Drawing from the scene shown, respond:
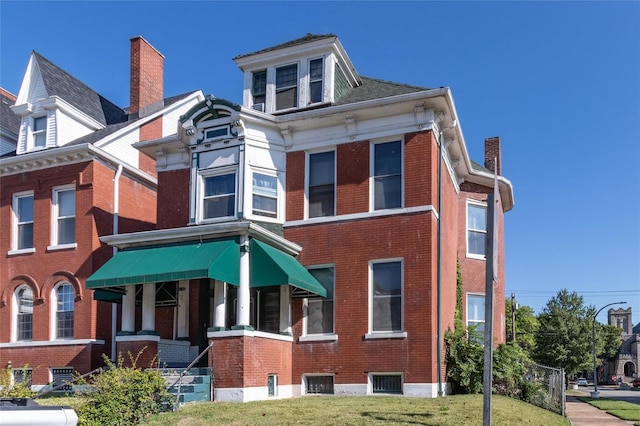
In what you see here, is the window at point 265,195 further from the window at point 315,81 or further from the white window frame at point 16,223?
the white window frame at point 16,223

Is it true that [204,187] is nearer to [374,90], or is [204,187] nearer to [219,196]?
[219,196]

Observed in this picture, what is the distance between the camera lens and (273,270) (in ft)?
51.5

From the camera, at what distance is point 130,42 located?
27094mm

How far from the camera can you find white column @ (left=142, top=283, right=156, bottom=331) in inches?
671

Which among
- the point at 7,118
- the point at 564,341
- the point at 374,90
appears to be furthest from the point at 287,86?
the point at 564,341

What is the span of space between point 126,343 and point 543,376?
1277cm

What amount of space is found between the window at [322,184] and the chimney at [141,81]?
10851 mm

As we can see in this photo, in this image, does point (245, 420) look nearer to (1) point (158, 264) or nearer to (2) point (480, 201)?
(1) point (158, 264)

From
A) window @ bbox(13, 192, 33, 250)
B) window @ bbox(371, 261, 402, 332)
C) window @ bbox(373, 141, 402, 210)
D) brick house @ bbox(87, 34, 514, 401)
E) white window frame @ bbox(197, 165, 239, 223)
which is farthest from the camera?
window @ bbox(13, 192, 33, 250)

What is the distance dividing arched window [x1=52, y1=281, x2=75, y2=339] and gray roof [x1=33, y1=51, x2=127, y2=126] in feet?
24.1

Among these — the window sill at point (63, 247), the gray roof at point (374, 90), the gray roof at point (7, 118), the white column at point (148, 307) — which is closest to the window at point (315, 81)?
the gray roof at point (374, 90)

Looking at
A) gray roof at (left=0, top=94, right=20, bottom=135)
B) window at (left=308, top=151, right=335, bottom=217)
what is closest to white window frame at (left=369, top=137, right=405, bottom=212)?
window at (left=308, top=151, right=335, bottom=217)

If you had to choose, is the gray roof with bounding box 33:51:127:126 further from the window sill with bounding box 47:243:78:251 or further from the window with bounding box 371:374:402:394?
the window with bounding box 371:374:402:394

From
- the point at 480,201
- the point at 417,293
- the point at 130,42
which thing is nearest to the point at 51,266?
the point at 130,42
